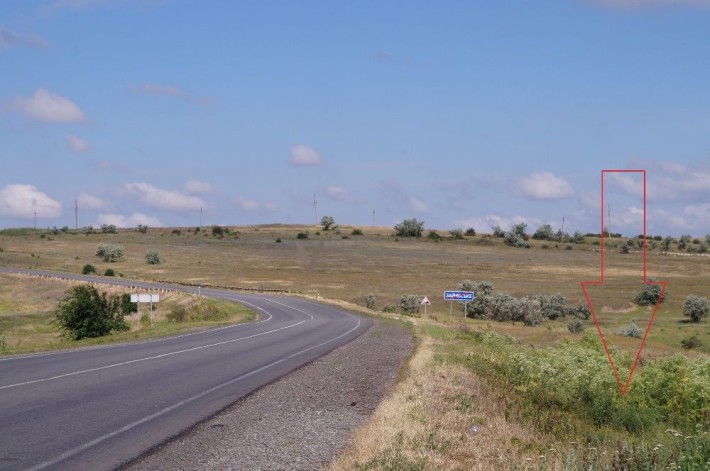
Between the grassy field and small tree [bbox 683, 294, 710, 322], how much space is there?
99 cm

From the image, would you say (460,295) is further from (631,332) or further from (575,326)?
(575,326)

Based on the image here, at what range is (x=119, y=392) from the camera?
558 inches

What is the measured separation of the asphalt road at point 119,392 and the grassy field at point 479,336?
3.07 m

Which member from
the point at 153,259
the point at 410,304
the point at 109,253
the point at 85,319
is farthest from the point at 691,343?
the point at 109,253

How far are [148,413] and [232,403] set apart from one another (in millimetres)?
1684

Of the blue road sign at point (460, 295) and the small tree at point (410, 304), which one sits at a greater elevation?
the blue road sign at point (460, 295)

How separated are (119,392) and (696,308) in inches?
2258

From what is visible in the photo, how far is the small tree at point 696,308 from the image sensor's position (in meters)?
61.6

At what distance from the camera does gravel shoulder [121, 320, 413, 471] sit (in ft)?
28.9

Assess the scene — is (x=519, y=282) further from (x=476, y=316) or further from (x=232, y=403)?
(x=232, y=403)

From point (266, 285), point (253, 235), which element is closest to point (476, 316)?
point (266, 285)

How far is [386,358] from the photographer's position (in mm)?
22203

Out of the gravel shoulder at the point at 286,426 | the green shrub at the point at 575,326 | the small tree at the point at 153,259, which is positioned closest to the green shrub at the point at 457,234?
the small tree at the point at 153,259

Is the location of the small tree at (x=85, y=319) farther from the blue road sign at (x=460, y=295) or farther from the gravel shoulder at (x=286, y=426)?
the gravel shoulder at (x=286, y=426)
